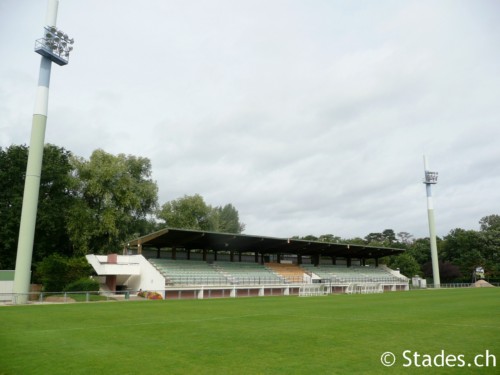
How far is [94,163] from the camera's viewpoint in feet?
177

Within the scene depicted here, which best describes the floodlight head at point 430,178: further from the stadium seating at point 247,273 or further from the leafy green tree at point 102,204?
the leafy green tree at point 102,204

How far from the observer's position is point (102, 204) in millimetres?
54875

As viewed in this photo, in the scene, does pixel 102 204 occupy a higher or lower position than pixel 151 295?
higher

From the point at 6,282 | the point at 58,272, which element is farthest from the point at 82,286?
the point at 6,282

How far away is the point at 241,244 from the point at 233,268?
344cm

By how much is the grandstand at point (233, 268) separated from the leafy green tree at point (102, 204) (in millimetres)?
4720

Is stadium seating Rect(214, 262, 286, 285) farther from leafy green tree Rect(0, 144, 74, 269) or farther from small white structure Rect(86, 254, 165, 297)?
leafy green tree Rect(0, 144, 74, 269)

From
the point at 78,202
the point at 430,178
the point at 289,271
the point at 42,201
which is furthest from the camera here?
the point at 430,178

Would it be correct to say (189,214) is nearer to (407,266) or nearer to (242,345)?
(407,266)
